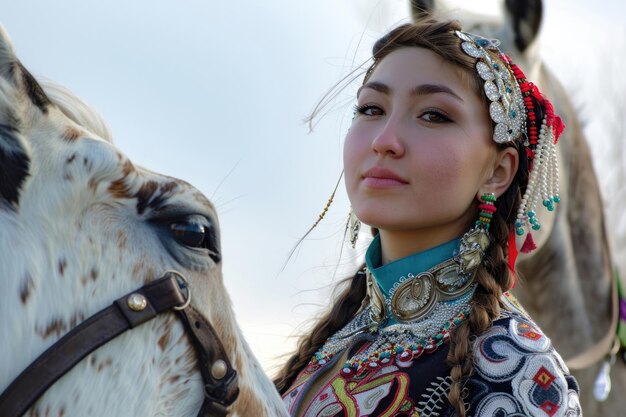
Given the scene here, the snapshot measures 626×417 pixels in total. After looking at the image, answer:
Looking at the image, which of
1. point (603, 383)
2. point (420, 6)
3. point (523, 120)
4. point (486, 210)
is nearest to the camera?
point (486, 210)

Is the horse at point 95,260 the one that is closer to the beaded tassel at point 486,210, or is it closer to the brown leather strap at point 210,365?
the brown leather strap at point 210,365

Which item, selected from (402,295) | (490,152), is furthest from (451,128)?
(402,295)

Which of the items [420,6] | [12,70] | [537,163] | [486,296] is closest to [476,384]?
[486,296]

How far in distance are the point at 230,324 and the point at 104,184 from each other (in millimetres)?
347

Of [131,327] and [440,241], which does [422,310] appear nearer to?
[440,241]

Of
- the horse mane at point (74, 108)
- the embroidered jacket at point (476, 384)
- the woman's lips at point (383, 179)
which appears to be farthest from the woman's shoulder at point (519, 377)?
the horse mane at point (74, 108)

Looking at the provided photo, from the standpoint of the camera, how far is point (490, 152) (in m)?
2.10

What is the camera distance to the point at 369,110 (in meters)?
2.17

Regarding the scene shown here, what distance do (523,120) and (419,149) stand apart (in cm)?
38

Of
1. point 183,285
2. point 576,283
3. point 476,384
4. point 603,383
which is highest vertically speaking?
point 183,285

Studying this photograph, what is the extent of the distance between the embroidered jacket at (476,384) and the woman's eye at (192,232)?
548mm

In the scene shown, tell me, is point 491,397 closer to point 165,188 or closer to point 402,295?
point 402,295

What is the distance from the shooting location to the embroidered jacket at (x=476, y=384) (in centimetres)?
175

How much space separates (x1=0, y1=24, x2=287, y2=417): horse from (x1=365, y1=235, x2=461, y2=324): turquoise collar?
0.53 meters
